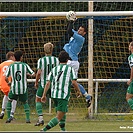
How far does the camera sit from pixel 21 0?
18.3 m

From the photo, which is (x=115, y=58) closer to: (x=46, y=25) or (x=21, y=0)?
(x=46, y=25)

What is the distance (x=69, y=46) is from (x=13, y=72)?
1506mm

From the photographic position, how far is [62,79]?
12.0 meters

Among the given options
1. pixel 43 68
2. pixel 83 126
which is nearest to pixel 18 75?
pixel 43 68

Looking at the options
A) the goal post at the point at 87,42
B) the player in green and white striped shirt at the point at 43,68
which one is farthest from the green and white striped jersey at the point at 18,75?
the goal post at the point at 87,42

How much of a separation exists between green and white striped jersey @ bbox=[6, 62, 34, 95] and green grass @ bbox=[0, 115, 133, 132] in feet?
2.63

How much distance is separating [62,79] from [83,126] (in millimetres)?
2464

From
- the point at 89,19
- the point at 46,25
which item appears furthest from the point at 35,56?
the point at 89,19

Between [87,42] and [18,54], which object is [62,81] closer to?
[18,54]

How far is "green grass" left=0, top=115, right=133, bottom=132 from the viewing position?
13250 millimetres

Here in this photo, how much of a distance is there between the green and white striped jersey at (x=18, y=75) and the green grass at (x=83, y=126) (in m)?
0.80

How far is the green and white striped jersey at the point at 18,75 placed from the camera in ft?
48.1

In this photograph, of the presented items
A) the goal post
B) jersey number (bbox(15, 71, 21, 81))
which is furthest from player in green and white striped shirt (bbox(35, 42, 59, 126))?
the goal post

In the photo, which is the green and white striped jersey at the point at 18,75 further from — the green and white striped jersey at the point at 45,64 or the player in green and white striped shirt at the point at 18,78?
the green and white striped jersey at the point at 45,64
